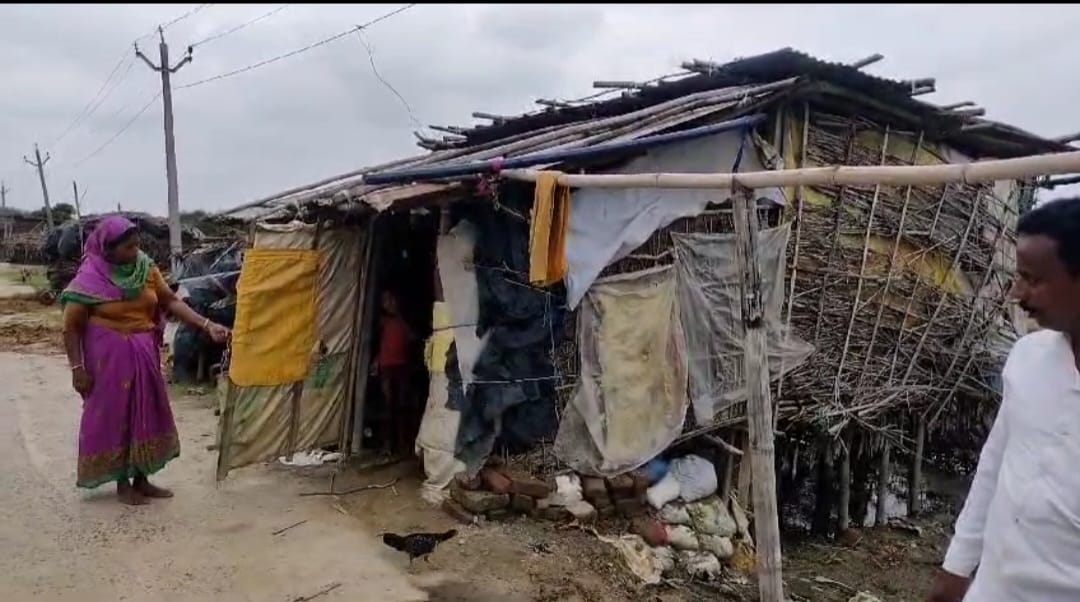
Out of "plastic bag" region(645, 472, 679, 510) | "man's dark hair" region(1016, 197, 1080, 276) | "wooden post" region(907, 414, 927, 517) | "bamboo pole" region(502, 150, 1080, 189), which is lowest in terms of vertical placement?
"wooden post" region(907, 414, 927, 517)

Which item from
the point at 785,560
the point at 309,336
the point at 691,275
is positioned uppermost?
the point at 691,275

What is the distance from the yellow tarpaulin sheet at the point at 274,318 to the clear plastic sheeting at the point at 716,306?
2562 millimetres

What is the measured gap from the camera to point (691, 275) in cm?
588

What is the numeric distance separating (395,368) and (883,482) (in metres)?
4.92

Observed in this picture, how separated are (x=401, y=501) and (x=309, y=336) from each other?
133cm

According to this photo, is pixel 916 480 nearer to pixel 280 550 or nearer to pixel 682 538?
pixel 682 538

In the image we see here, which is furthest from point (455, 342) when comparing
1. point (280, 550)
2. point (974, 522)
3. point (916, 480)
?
point (916, 480)

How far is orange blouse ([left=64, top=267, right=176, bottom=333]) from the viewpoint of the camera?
4.97m

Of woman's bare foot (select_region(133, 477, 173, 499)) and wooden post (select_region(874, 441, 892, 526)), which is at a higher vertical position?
woman's bare foot (select_region(133, 477, 173, 499))

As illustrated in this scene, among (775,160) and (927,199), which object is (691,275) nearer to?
(775,160)

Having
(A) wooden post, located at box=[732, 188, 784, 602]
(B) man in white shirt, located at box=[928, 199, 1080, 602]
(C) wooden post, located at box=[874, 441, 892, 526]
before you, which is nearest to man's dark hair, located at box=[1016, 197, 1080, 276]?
(B) man in white shirt, located at box=[928, 199, 1080, 602]

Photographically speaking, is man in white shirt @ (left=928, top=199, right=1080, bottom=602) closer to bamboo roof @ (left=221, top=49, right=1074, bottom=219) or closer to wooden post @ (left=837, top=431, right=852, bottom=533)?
bamboo roof @ (left=221, top=49, right=1074, bottom=219)

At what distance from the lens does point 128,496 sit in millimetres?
5332

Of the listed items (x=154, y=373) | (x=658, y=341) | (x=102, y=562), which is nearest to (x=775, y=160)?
(x=658, y=341)
